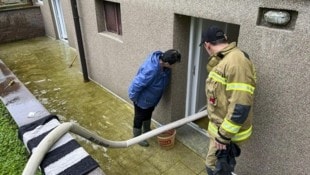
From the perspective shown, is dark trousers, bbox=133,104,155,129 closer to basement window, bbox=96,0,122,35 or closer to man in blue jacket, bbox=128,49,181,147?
man in blue jacket, bbox=128,49,181,147

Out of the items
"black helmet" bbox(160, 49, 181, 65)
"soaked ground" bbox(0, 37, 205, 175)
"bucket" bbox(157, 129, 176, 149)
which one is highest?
"black helmet" bbox(160, 49, 181, 65)

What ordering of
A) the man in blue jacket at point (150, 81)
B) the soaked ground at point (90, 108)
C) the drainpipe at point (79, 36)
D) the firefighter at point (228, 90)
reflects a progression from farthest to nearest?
the drainpipe at point (79, 36) < the soaked ground at point (90, 108) < the man in blue jacket at point (150, 81) < the firefighter at point (228, 90)

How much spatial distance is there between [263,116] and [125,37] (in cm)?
314

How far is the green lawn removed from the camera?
3248mm

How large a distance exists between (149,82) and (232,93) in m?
1.66

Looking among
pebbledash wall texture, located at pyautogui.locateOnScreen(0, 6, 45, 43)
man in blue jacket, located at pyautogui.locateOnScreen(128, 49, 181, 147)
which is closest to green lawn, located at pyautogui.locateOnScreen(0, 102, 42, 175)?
man in blue jacket, located at pyautogui.locateOnScreen(128, 49, 181, 147)

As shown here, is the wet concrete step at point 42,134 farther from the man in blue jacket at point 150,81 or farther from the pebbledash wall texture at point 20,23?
the pebbledash wall texture at point 20,23

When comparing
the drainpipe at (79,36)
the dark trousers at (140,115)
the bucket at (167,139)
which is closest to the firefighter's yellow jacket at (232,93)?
the bucket at (167,139)

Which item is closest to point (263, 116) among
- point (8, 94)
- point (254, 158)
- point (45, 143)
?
point (254, 158)

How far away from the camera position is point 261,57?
9.58ft

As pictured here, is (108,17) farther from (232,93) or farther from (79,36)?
(232,93)

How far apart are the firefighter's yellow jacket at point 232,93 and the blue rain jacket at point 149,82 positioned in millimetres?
1210

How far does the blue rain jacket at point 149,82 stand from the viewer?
12.8 feet

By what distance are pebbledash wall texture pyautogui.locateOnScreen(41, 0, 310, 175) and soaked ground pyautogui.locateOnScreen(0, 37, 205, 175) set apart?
738 millimetres
